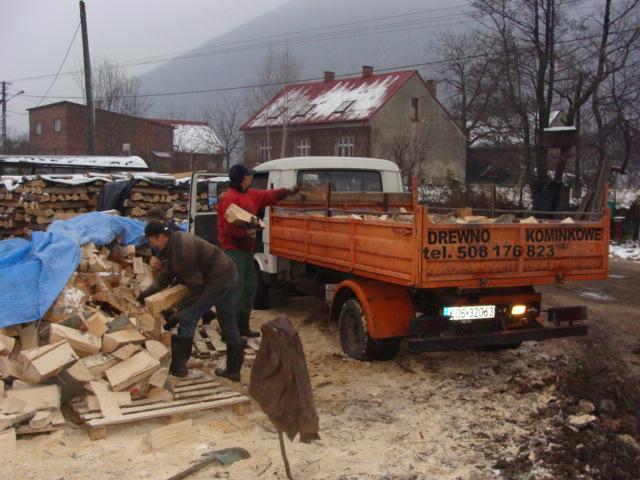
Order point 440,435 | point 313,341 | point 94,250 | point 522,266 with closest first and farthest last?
point 440,435
point 522,266
point 313,341
point 94,250

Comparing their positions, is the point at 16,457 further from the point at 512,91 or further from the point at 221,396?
the point at 512,91

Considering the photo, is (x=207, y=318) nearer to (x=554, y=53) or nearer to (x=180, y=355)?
(x=180, y=355)

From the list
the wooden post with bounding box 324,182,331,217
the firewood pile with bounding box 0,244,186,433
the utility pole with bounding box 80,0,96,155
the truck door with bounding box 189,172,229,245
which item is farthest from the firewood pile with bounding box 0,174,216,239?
the utility pole with bounding box 80,0,96,155

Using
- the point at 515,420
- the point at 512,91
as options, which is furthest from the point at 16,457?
the point at 512,91

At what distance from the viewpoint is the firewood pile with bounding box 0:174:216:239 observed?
12930 mm

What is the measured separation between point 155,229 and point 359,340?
2433mm

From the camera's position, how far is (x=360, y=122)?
123 feet

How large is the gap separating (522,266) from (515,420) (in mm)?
1492

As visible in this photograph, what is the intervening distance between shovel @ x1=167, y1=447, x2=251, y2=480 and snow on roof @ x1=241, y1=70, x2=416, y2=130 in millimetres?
33484

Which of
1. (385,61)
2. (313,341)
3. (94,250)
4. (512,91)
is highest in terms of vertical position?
(385,61)

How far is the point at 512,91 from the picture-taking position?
22641 millimetres

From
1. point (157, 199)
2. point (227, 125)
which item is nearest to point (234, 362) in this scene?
point (157, 199)

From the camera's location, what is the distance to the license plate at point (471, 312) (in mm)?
5926

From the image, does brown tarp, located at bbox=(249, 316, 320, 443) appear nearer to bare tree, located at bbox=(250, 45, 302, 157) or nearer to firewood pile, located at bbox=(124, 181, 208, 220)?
firewood pile, located at bbox=(124, 181, 208, 220)
